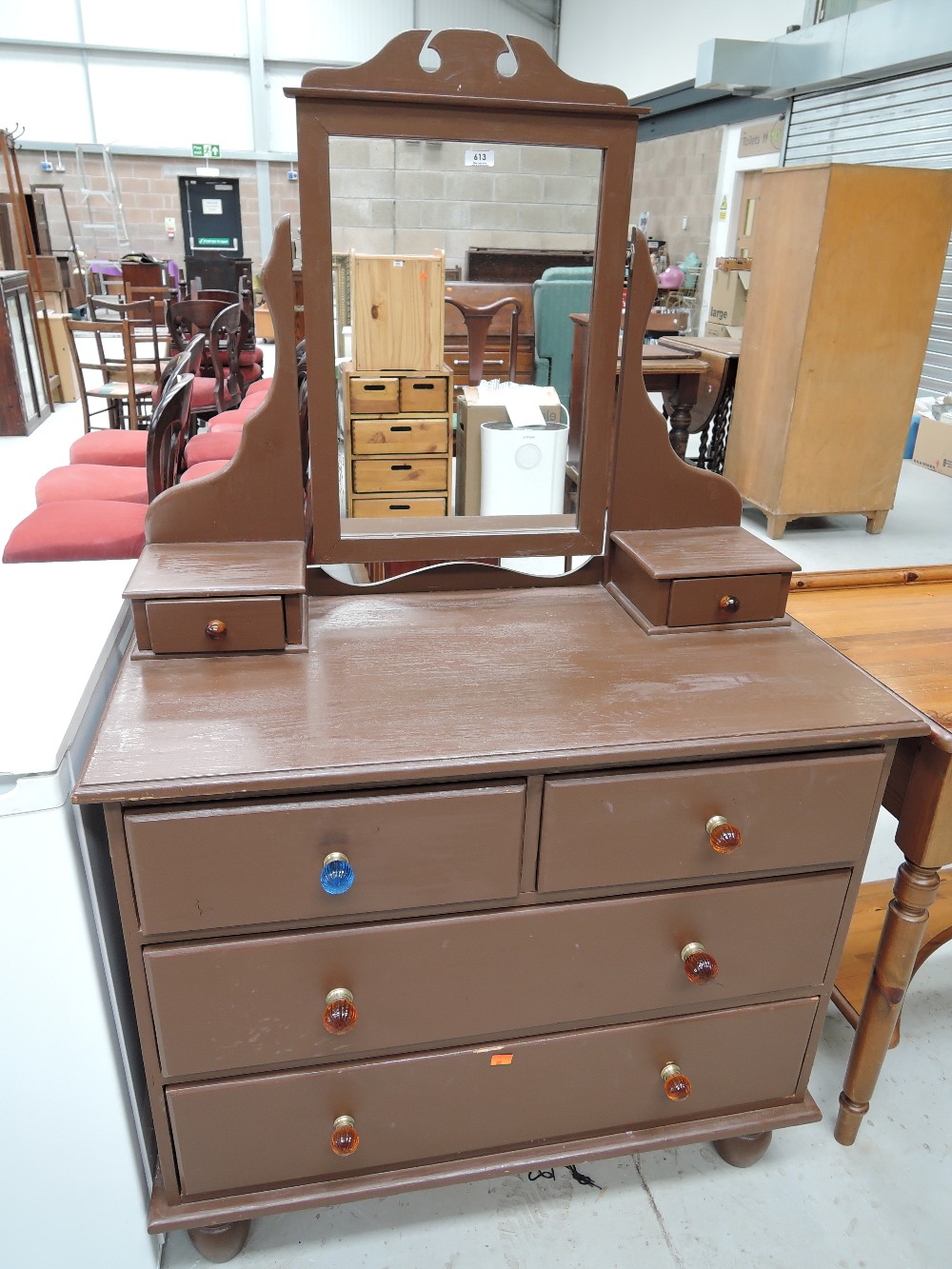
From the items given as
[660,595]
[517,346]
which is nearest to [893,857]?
[660,595]

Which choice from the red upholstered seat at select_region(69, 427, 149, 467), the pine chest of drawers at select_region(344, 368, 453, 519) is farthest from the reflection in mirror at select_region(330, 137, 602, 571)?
the red upholstered seat at select_region(69, 427, 149, 467)

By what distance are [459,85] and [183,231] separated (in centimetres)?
1344

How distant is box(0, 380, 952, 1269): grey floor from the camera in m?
1.42

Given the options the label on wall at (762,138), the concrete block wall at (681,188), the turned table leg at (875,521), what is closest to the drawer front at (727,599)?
the turned table leg at (875,521)

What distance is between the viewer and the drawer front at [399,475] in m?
1.53

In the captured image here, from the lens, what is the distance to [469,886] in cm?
119

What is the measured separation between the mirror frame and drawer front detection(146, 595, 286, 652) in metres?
0.22

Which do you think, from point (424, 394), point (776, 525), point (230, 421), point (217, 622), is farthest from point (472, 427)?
point (776, 525)

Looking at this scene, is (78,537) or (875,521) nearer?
(78,537)

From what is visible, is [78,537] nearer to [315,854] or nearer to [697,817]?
[315,854]

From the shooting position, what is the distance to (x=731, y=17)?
795 cm

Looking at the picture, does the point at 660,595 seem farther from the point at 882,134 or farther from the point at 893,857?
the point at 882,134

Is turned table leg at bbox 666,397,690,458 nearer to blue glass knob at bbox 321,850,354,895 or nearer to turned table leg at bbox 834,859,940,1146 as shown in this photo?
turned table leg at bbox 834,859,940,1146

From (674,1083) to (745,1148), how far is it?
30 cm
